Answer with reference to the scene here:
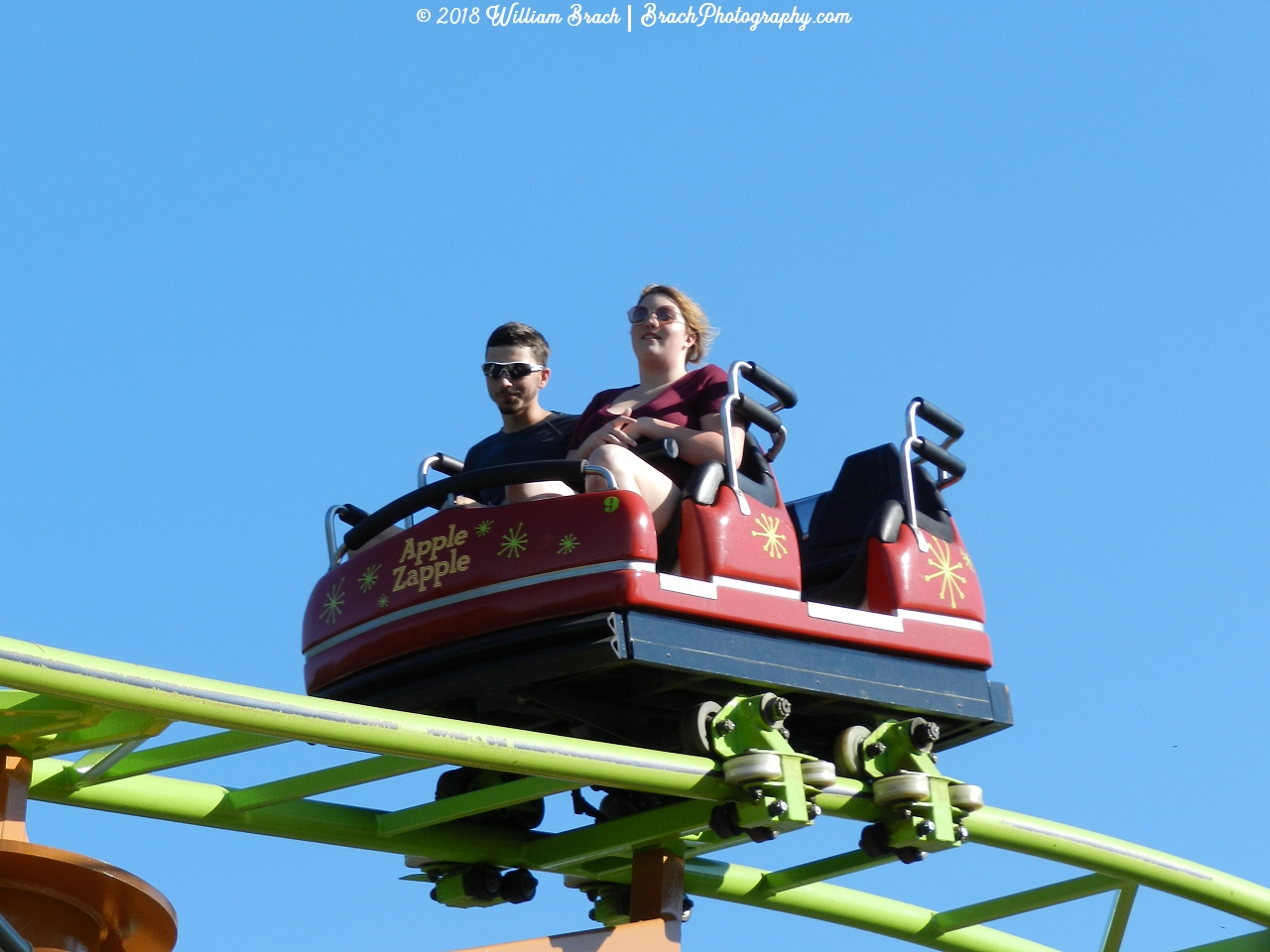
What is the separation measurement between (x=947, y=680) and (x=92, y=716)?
9.23 ft

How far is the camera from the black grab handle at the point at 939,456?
748cm

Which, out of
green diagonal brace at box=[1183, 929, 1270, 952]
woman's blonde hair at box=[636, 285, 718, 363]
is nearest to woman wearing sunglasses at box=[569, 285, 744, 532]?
woman's blonde hair at box=[636, 285, 718, 363]

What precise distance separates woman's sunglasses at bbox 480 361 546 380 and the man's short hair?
51 mm

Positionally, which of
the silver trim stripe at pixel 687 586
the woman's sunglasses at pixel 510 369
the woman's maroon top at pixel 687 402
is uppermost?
the woman's sunglasses at pixel 510 369

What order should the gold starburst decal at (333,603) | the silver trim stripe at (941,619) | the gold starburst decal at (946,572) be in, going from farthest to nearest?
the gold starburst decal at (946,572) < the silver trim stripe at (941,619) < the gold starburst decal at (333,603)

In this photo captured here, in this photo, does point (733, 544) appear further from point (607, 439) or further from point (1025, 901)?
point (1025, 901)

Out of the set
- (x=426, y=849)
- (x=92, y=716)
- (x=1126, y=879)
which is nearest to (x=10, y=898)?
(x=92, y=716)

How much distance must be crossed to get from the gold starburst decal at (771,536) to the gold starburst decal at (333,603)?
1.33 meters

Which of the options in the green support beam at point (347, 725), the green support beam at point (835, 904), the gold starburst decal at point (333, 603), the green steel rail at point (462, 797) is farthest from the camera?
the green support beam at point (835, 904)

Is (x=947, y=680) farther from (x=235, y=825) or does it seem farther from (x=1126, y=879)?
(x=235, y=825)

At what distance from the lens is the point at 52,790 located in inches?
248

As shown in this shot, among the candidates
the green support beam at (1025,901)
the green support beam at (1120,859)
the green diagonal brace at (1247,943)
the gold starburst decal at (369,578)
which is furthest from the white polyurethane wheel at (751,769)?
the green diagonal brace at (1247,943)

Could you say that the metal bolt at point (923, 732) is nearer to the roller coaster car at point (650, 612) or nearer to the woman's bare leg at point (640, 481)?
the roller coaster car at point (650, 612)

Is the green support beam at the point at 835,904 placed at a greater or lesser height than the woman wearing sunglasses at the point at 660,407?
lesser
